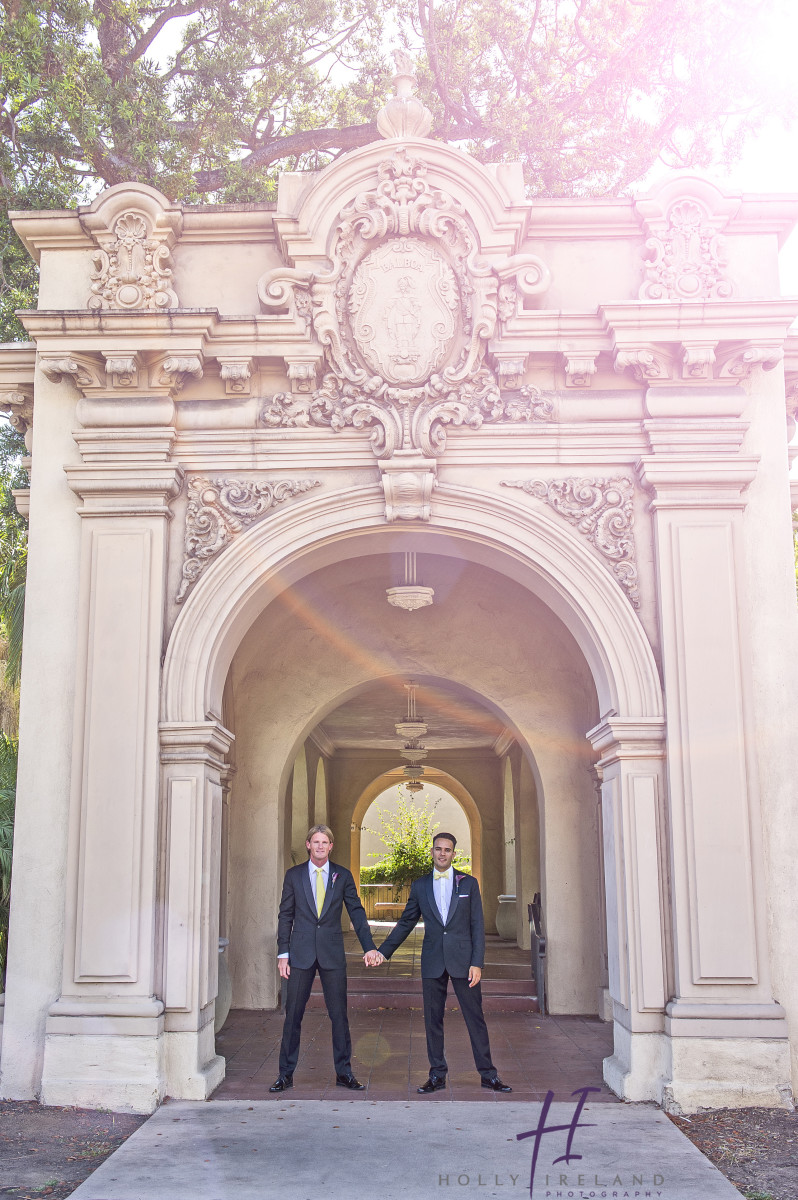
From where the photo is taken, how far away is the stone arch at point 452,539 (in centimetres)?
683

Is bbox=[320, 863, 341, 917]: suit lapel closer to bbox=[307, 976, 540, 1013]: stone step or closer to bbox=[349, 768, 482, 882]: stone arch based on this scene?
bbox=[307, 976, 540, 1013]: stone step

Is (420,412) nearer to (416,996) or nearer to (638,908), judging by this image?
(638,908)

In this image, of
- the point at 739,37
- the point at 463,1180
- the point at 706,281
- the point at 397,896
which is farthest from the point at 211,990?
the point at 397,896

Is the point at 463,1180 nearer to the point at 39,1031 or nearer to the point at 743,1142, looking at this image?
the point at 743,1142

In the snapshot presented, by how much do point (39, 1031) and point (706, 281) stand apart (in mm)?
6367

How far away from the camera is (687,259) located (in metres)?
7.20

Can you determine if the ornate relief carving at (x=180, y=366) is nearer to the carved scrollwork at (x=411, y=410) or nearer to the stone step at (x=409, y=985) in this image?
the carved scrollwork at (x=411, y=410)

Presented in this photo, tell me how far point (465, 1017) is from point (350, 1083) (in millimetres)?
807

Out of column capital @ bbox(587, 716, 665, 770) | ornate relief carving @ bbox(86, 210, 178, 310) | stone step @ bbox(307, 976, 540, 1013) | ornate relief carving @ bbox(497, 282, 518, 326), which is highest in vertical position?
ornate relief carving @ bbox(86, 210, 178, 310)

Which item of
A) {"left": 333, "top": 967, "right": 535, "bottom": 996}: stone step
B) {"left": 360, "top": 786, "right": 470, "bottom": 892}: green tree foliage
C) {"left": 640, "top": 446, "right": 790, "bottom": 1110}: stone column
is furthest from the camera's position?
{"left": 360, "top": 786, "right": 470, "bottom": 892}: green tree foliage

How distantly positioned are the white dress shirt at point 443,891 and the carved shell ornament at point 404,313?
2763mm

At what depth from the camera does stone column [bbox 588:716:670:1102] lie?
20.6 feet

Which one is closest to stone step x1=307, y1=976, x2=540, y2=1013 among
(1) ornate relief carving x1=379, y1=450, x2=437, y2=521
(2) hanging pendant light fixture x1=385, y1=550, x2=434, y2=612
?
(2) hanging pendant light fixture x1=385, y1=550, x2=434, y2=612

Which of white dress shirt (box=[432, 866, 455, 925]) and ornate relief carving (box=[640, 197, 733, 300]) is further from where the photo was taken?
ornate relief carving (box=[640, 197, 733, 300])
